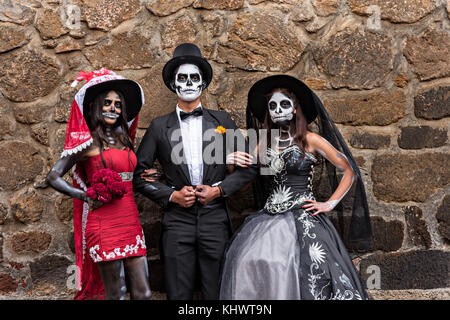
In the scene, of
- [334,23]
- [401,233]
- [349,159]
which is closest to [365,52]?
[334,23]

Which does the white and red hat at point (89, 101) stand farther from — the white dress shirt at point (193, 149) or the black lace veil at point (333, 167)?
the black lace veil at point (333, 167)

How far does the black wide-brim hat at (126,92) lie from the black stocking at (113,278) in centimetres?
96

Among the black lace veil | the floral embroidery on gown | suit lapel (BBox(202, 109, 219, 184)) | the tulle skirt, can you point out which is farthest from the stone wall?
the tulle skirt

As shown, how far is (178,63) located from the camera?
10.1 feet

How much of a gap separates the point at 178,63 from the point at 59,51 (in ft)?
3.48

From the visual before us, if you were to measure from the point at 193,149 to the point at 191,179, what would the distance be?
0.64 ft

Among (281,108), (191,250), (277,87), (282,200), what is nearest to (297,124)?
(281,108)

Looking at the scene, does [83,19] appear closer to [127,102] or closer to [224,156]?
[127,102]

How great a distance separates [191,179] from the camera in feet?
9.91

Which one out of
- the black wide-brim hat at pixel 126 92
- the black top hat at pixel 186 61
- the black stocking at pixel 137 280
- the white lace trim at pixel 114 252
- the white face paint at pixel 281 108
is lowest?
the black stocking at pixel 137 280

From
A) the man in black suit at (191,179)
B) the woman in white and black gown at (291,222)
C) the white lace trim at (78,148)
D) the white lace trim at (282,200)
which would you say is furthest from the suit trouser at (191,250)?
the white lace trim at (78,148)

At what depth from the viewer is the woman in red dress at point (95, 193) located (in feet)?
Answer: 9.09

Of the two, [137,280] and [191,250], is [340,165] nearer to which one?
[191,250]

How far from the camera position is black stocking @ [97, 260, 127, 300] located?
109 inches
